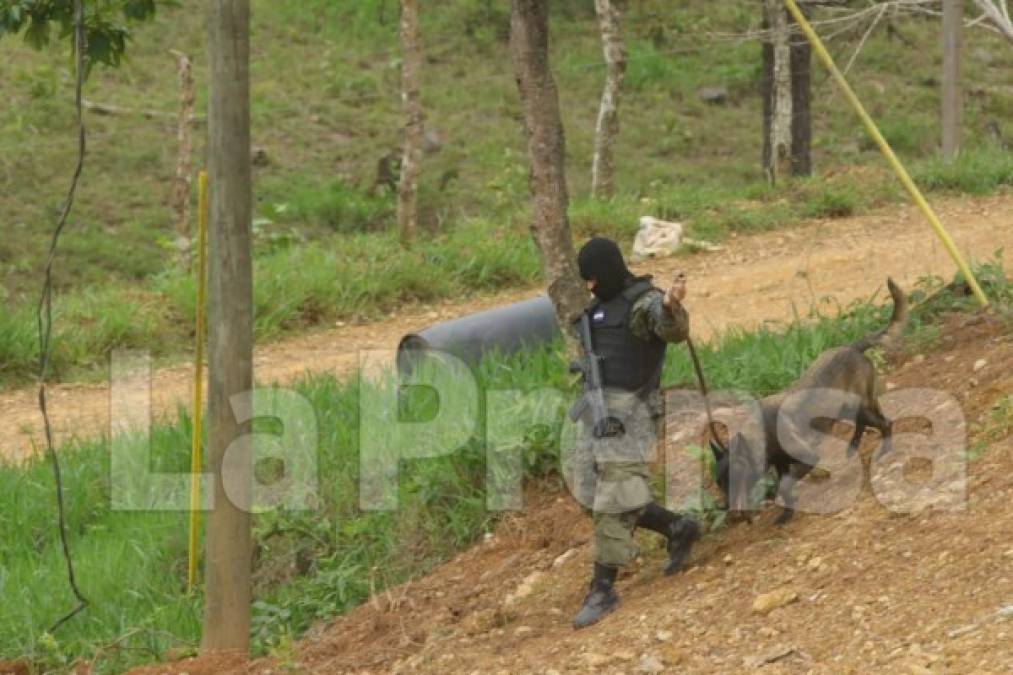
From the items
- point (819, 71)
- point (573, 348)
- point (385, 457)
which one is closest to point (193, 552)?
point (385, 457)

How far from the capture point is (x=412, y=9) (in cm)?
1322

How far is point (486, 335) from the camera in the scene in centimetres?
910

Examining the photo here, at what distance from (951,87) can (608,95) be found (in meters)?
2.96

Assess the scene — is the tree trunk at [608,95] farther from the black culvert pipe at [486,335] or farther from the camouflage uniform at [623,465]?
the camouflage uniform at [623,465]

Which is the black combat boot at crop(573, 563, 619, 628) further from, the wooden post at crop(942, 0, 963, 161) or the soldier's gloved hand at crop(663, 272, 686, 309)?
the wooden post at crop(942, 0, 963, 161)

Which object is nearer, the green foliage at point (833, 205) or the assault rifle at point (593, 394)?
the assault rifle at point (593, 394)

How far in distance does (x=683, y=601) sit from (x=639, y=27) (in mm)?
18966

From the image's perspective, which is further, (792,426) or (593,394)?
(792,426)

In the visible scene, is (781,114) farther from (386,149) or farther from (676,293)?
(676,293)

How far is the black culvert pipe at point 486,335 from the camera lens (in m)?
8.92

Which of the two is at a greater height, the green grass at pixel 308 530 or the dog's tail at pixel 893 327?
the dog's tail at pixel 893 327

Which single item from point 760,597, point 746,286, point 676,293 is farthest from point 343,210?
point 760,597

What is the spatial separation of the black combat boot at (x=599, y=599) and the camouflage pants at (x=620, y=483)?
0.05 metres

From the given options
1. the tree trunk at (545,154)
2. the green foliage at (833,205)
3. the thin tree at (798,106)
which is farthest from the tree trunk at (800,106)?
the tree trunk at (545,154)
